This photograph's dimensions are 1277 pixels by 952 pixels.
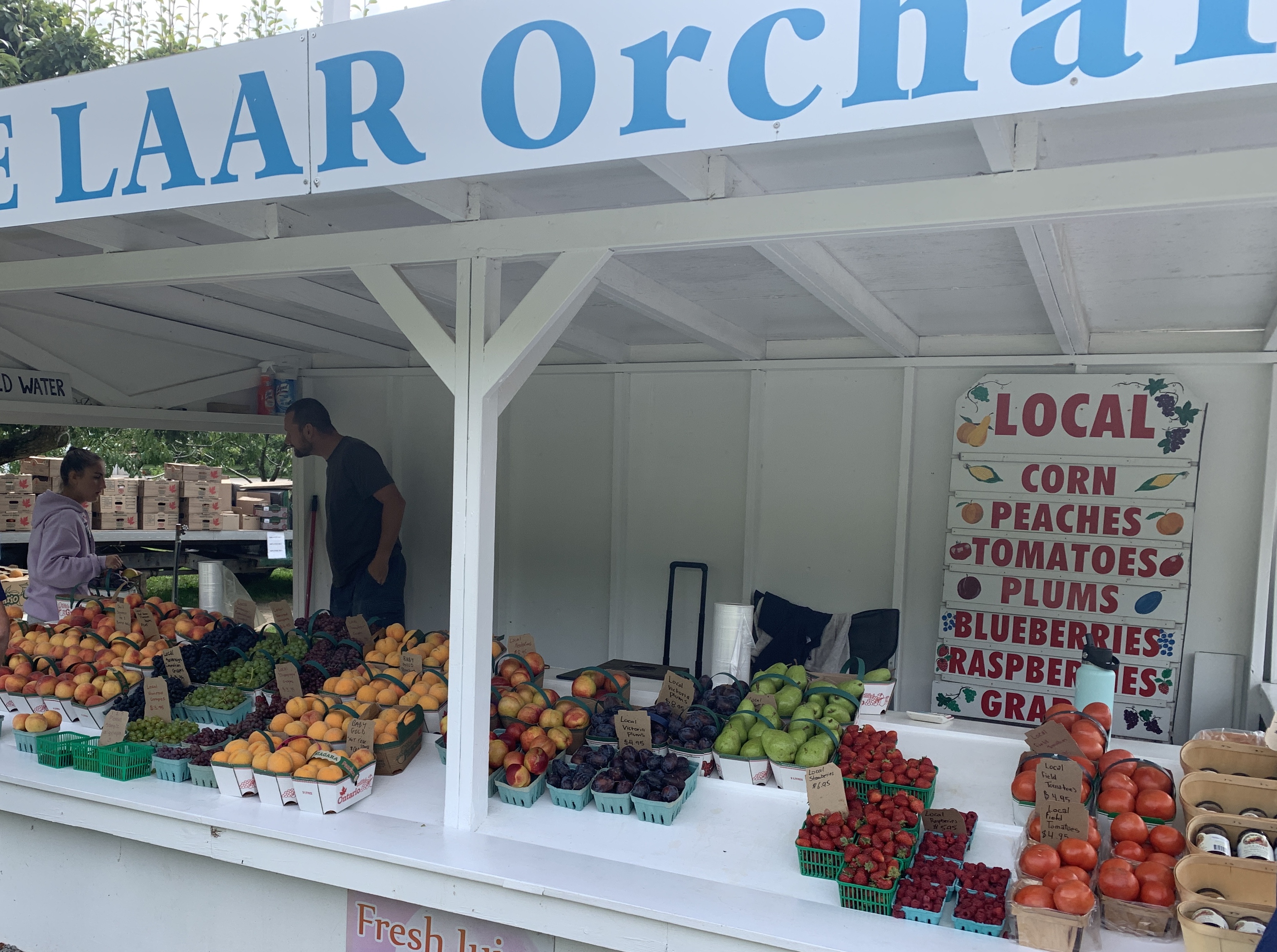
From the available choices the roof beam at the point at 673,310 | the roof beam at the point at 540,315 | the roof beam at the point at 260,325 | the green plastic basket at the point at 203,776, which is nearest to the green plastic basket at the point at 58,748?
the green plastic basket at the point at 203,776

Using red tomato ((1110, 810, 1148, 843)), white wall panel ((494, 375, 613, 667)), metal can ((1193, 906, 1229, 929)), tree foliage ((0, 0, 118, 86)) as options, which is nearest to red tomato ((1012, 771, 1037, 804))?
red tomato ((1110, 810, 1148, 843))

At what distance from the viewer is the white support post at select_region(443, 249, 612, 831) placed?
2.34 m

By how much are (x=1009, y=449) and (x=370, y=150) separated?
3895mm

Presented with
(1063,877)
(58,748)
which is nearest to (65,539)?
(58,748)

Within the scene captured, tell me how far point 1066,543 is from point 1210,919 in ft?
10.5

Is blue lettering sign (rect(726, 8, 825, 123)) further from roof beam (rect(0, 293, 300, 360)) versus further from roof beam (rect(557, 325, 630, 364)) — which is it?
roof beam (rect(0, 293, 300, 360))

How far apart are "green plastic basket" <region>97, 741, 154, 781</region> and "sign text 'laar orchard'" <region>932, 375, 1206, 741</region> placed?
3.86m

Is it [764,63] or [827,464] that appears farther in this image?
[827,464]

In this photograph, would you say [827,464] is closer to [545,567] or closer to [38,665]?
[545,567]

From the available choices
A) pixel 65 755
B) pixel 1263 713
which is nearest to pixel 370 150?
pixel 65 755

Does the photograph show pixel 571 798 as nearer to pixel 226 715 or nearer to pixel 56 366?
pixel 226 715

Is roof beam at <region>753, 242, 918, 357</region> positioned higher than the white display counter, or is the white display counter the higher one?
roof beam at <region>753, 242, 918, 357</region>

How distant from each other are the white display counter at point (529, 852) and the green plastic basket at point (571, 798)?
0.02 meters

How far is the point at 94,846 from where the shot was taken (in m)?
2.79
